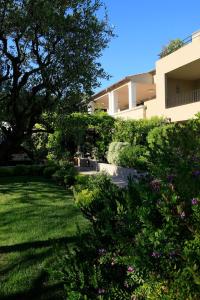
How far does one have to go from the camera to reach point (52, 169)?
20.1 metres

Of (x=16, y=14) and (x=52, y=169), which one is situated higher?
(x=16, y=14)

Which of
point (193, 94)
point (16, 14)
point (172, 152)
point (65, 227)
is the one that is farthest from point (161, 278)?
point (193, 94)

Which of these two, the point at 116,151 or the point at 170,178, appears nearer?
the point at 170,178

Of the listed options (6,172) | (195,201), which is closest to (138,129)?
(6,172)

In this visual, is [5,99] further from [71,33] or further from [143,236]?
[143,236]

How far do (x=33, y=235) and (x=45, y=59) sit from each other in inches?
154

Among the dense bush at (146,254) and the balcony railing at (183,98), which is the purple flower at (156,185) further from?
the balcony railing at (183,98)

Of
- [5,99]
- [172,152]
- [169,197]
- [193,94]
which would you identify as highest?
[193,94]

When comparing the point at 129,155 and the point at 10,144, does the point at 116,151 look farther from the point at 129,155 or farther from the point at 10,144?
the point at 10,144

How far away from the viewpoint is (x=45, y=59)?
805cm

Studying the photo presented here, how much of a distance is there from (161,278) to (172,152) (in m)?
1.39

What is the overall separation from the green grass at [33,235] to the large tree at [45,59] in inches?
76.7

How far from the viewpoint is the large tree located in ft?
24.2

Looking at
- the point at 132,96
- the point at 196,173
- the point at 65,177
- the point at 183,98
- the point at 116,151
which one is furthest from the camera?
the point at 132,96
